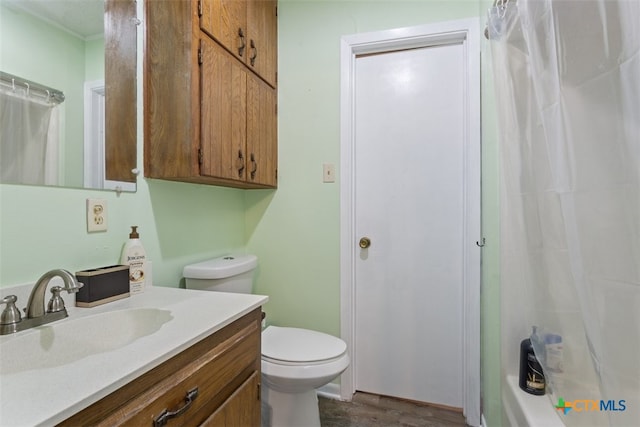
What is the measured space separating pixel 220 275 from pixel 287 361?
1.60 ft

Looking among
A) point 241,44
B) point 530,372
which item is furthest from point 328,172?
point 530,372

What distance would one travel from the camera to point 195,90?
1.25 metres

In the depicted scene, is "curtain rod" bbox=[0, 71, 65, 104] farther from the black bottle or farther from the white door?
the black bottle

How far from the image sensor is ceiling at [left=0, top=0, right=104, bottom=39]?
92cm

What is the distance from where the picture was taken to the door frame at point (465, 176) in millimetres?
1600

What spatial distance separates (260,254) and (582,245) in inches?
63.5

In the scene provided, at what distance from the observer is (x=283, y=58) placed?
74.9 inches

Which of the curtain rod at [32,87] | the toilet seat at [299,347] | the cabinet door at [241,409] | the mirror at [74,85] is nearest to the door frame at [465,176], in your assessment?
the toilet seat at [299,347]

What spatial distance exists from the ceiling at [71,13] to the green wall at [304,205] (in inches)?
22.6

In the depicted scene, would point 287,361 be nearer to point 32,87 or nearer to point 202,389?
point 202,389

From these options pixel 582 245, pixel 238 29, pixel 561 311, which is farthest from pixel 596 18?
pixel 238 29

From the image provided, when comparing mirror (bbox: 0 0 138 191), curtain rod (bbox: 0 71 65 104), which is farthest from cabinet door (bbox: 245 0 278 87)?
curtain rod (bbox: 0 71 65 104)

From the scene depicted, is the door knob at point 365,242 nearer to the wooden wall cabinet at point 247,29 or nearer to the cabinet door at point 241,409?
the cabinet door at point 241,409

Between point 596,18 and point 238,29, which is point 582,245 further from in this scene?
point 238,29
